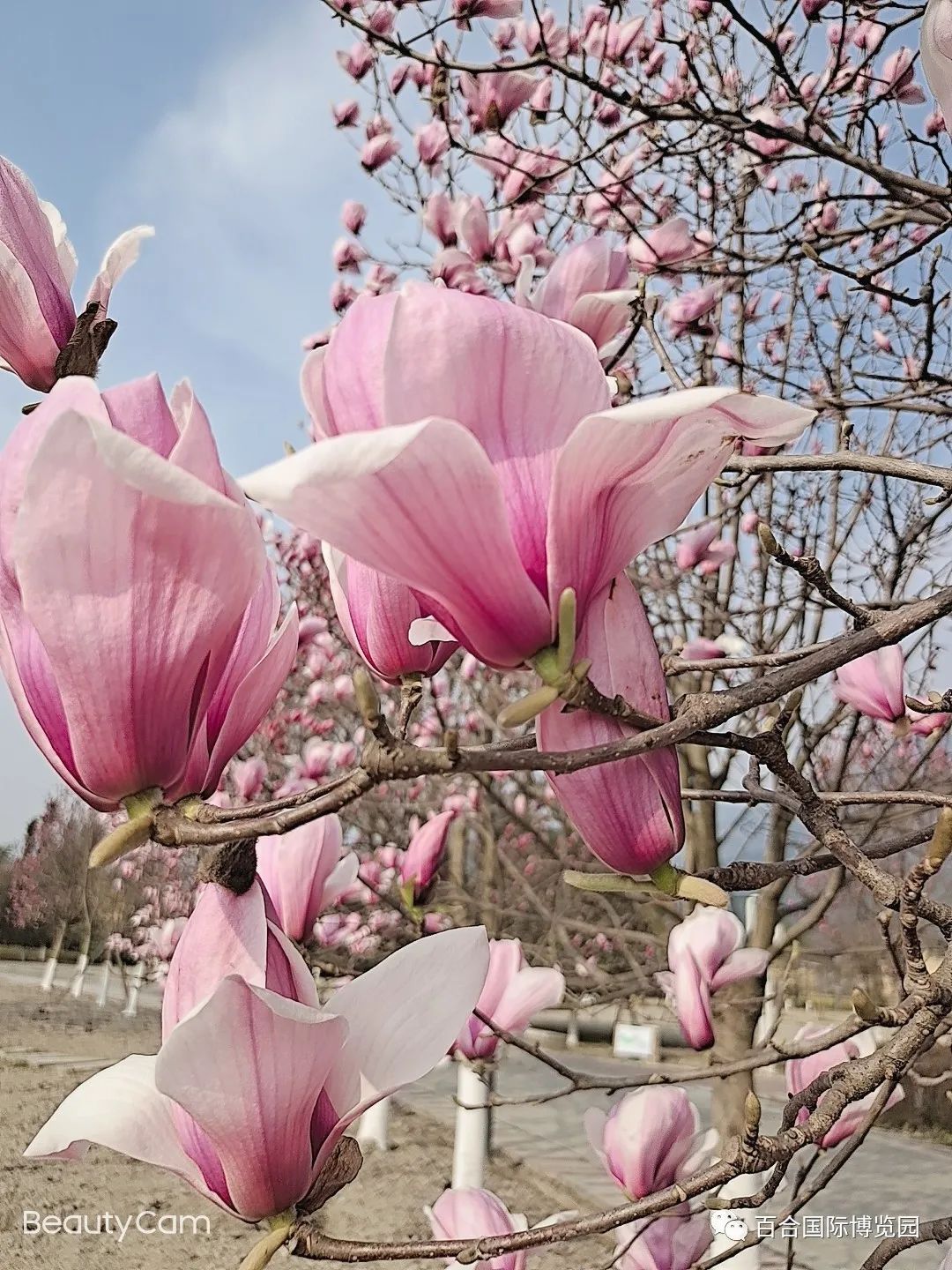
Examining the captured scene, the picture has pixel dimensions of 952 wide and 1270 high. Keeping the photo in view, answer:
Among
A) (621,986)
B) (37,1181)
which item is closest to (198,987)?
(621,986)

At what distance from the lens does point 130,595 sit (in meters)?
0.37

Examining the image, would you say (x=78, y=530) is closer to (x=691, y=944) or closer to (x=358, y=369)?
(x=358, y=369)

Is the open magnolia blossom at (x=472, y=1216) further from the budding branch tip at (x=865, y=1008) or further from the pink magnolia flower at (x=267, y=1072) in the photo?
the pink magnolia flower at (x=267, y=1072)

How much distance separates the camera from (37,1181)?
556 centimetres

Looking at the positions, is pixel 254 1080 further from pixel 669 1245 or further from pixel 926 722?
pixel 926 722

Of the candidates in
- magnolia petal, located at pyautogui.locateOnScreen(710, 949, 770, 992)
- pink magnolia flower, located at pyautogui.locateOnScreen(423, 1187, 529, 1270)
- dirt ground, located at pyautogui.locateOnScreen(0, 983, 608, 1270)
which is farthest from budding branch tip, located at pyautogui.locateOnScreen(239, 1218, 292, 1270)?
dirt ground, located at pyautogui.locateOnScreen(0, 983, 608, 1270)

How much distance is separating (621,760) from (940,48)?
0.33 meters

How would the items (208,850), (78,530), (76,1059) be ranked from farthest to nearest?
1. (76,1059)
2. (208,850)
3. (78,530)

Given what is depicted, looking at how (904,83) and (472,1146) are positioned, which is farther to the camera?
(472,1146)

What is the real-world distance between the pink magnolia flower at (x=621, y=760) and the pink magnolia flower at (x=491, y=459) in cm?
2

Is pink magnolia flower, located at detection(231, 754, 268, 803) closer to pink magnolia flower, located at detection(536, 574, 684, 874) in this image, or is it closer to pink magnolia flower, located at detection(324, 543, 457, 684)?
pink magnolia flower, located at detection(324, 543, 457, 684)

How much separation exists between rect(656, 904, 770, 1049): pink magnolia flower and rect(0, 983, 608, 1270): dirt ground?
2802mm

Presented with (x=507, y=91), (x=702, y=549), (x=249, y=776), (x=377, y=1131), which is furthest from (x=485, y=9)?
(x=377, y=1131)

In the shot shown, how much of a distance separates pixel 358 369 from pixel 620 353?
0.77 m
